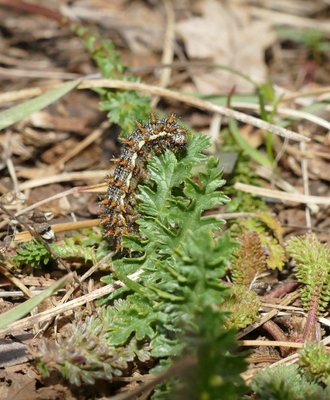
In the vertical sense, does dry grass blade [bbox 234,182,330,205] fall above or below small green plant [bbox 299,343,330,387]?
above

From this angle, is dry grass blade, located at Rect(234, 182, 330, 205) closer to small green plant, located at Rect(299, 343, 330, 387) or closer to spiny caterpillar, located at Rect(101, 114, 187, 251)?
spiny caterpillar, located at Rect(101, 114, 187, 251)

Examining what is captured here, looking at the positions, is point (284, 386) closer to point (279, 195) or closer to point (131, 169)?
point (131, 169)

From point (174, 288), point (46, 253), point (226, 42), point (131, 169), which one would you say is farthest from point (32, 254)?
point (226, 42)

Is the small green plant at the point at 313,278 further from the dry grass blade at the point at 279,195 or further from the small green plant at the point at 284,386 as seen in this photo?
the dry grass blade at the point at 279,195

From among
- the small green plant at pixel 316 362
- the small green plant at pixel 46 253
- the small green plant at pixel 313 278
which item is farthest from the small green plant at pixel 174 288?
the small green plant at pixel 313 278

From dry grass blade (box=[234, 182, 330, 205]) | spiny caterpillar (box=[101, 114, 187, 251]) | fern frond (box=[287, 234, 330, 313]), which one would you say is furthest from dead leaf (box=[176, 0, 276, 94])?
fern frond (box=[287, 234, 330, 313])

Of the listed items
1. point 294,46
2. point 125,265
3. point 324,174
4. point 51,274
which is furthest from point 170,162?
point 294,46

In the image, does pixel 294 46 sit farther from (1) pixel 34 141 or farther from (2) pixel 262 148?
(1) pixel 34 141
